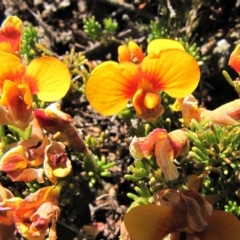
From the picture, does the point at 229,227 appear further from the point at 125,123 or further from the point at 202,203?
the point at 125,123

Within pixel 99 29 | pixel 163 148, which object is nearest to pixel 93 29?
pixel 99 29

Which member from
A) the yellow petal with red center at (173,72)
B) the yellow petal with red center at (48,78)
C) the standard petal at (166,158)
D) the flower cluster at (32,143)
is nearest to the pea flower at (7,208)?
the flower cluster at (32,143)

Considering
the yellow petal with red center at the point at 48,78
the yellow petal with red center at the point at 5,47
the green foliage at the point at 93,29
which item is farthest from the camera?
the green foliage at the point at 93,29

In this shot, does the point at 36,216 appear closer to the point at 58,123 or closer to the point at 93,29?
the point at 58,123

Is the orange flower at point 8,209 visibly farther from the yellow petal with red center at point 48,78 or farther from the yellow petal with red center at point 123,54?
the yellow petal with red center at point 123,54

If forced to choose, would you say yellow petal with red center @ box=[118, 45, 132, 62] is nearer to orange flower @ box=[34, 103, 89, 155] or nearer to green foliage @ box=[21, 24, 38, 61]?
orange flower @ box=[34, 103, 89, 155]

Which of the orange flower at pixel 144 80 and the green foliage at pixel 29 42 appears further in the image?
the green foliage at pixel 29 42
